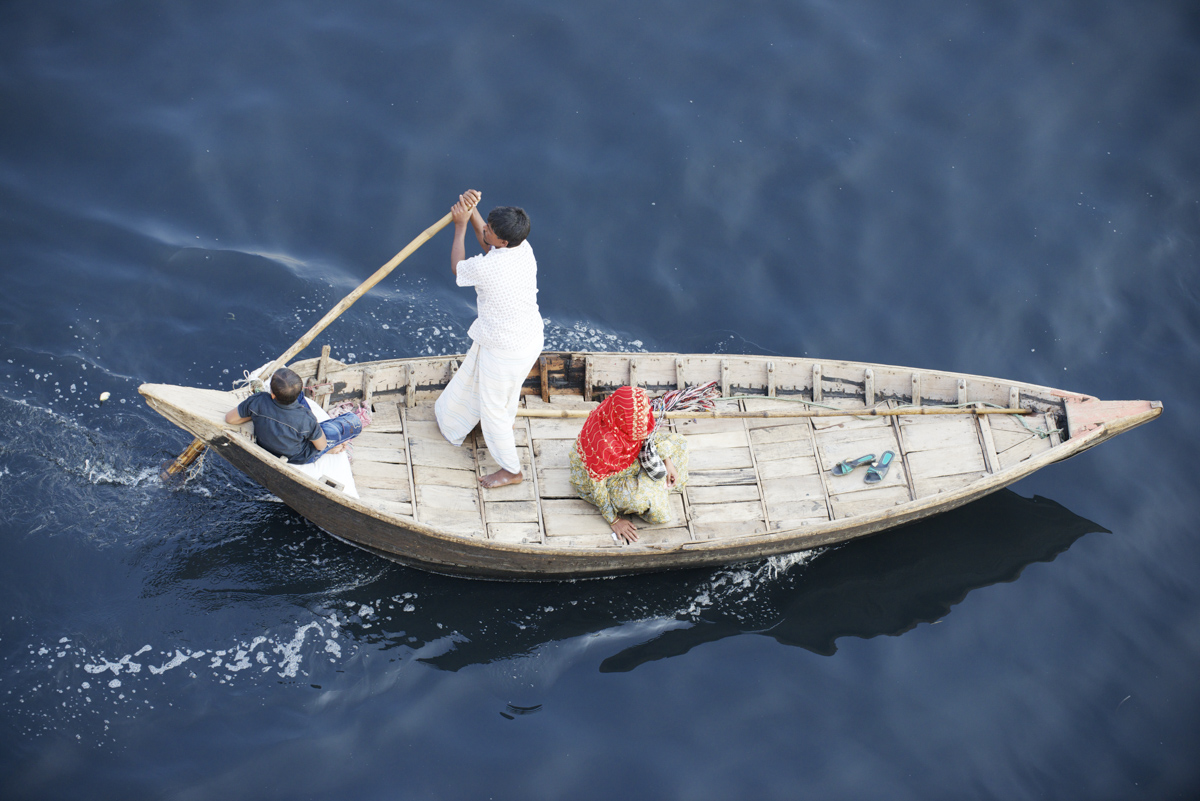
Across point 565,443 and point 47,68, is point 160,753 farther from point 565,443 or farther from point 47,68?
point 47,68

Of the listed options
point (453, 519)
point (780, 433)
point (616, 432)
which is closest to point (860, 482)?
point (780, 433)

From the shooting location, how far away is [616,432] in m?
5.93

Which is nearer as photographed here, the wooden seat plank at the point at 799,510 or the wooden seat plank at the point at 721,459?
the wooden seat plank at the point at 799,510

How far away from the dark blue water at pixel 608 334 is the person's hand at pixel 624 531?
647mm

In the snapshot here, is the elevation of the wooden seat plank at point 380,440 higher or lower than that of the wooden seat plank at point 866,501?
higher

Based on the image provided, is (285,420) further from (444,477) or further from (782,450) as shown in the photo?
(782,450)

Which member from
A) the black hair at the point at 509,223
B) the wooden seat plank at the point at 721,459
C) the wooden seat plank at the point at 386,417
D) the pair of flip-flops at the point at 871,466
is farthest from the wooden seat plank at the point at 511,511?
the pair of flip-flops at the point at 871,466

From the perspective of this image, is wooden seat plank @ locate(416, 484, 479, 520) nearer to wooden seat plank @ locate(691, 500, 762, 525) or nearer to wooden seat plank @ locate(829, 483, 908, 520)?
wooden seat plank @ locate(691, 500, 762, 525)

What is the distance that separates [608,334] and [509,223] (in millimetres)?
3229

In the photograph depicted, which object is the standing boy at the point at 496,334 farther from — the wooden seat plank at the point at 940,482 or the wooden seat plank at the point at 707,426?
the wooden seat plank at the point at 940,482

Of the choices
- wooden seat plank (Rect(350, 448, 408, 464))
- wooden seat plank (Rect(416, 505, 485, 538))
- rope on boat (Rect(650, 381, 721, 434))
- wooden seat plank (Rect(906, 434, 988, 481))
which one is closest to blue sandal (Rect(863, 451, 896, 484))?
wooden seat plank (Rect(906, 434, 988, 481))

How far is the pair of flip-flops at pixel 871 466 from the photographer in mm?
6840

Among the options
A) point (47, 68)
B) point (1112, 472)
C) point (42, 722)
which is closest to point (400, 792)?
point (42, 722)

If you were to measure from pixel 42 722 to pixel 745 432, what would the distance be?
4.93 meters
